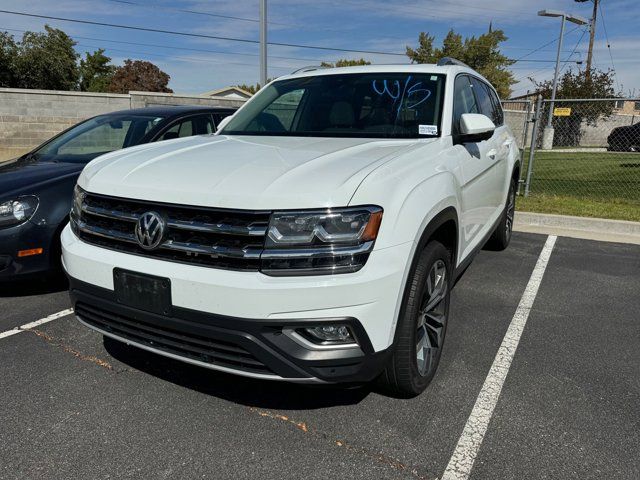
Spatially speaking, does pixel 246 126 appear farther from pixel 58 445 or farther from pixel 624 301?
pixel 624 301

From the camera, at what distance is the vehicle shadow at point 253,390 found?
2.76m

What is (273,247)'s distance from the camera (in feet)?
6.98

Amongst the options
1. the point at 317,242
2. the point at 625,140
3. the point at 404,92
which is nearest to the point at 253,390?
the point at 317,242

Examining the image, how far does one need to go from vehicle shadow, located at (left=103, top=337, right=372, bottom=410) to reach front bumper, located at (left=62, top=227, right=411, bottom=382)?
0.47 metres

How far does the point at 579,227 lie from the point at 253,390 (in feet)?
19.7

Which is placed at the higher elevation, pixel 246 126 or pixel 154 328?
pixel 246 126

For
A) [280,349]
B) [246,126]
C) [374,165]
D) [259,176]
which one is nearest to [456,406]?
[280,349]

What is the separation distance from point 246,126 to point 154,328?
1.96 metres

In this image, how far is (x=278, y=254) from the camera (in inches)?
83.4

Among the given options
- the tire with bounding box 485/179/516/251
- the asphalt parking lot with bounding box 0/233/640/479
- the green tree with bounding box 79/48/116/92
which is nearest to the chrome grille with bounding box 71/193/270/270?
the asphalt parking lot with bounding box 0/233/640/479

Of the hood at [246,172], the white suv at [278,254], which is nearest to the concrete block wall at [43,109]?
the hood at [246,172]

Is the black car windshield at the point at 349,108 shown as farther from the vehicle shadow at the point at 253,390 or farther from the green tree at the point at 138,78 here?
the green tree at the point at 138,78

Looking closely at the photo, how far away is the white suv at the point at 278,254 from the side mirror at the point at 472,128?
0.02 meters

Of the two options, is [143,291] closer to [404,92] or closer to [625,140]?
[404,92]
